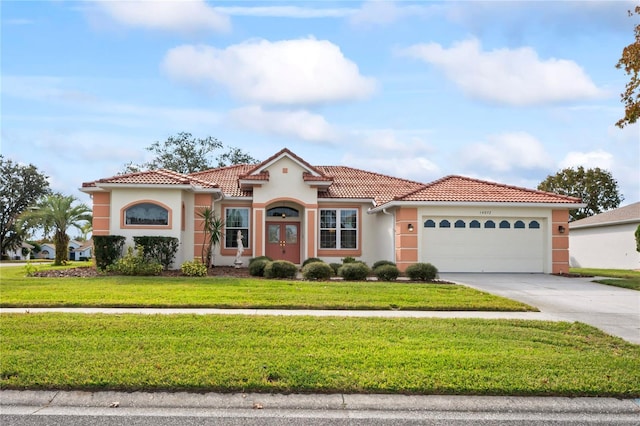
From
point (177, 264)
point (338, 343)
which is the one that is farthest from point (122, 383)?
point (177, 264)

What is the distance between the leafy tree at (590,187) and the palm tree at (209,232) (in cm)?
4069

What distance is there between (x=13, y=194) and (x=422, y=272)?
5660cm

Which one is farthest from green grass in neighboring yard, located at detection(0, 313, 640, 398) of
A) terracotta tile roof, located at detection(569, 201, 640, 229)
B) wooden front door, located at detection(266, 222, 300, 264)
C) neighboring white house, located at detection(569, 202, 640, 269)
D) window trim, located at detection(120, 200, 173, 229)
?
neighboring white house, located at detection(569, 202, 640, 269)

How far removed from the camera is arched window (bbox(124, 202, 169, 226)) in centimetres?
2073

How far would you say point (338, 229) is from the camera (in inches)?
977

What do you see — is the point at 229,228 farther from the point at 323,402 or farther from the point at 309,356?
the point at 323,402

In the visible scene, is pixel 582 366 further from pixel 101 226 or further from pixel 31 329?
pixel 101 226

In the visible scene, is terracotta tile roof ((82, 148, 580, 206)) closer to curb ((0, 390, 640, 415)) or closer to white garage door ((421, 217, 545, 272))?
white garage door ((421, 217, 545, 272))

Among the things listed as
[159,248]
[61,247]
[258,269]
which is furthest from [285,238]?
[61,247]

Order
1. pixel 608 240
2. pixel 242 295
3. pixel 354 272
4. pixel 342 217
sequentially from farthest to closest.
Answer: pixel 608 240
pixel 342 217
pixel 354 272
pixel 242 295

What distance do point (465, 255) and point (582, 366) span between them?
1492cm

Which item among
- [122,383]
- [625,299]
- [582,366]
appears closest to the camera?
[122,383]

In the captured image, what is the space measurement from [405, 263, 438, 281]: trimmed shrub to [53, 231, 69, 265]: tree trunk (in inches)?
737

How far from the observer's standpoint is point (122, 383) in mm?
6141
